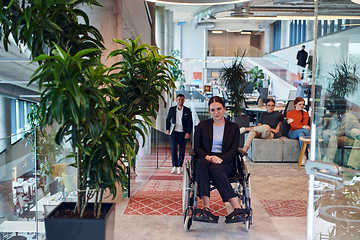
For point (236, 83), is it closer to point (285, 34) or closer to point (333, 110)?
point (333, 110)

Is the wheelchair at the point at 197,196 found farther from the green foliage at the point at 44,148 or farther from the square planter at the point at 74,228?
the green foliage at the point at 44,148

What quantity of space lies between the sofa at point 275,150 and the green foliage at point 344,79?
14.4 feet

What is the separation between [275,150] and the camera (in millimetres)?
6375

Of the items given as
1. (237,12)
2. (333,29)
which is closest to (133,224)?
(333,29)

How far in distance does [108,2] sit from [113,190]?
2.51 meters

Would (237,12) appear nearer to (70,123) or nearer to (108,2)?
(108,2)

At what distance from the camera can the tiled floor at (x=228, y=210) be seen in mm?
3031

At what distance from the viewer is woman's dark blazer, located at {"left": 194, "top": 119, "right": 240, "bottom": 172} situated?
3.47 metres

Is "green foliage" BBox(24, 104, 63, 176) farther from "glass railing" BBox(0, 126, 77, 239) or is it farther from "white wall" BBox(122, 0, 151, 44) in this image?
"white wall" BBox(122, 0, 151, 44)

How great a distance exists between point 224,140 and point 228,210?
0.85 m

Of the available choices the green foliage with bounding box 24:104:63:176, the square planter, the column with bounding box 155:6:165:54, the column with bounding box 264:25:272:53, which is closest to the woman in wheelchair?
the square planter

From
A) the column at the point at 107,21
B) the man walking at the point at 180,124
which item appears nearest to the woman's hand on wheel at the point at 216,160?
the column at the point at 107,21

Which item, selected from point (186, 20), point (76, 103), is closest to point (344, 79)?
point (76, 103)

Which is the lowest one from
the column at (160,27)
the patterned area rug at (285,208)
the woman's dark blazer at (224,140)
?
the patterned area rug at (285,208)
